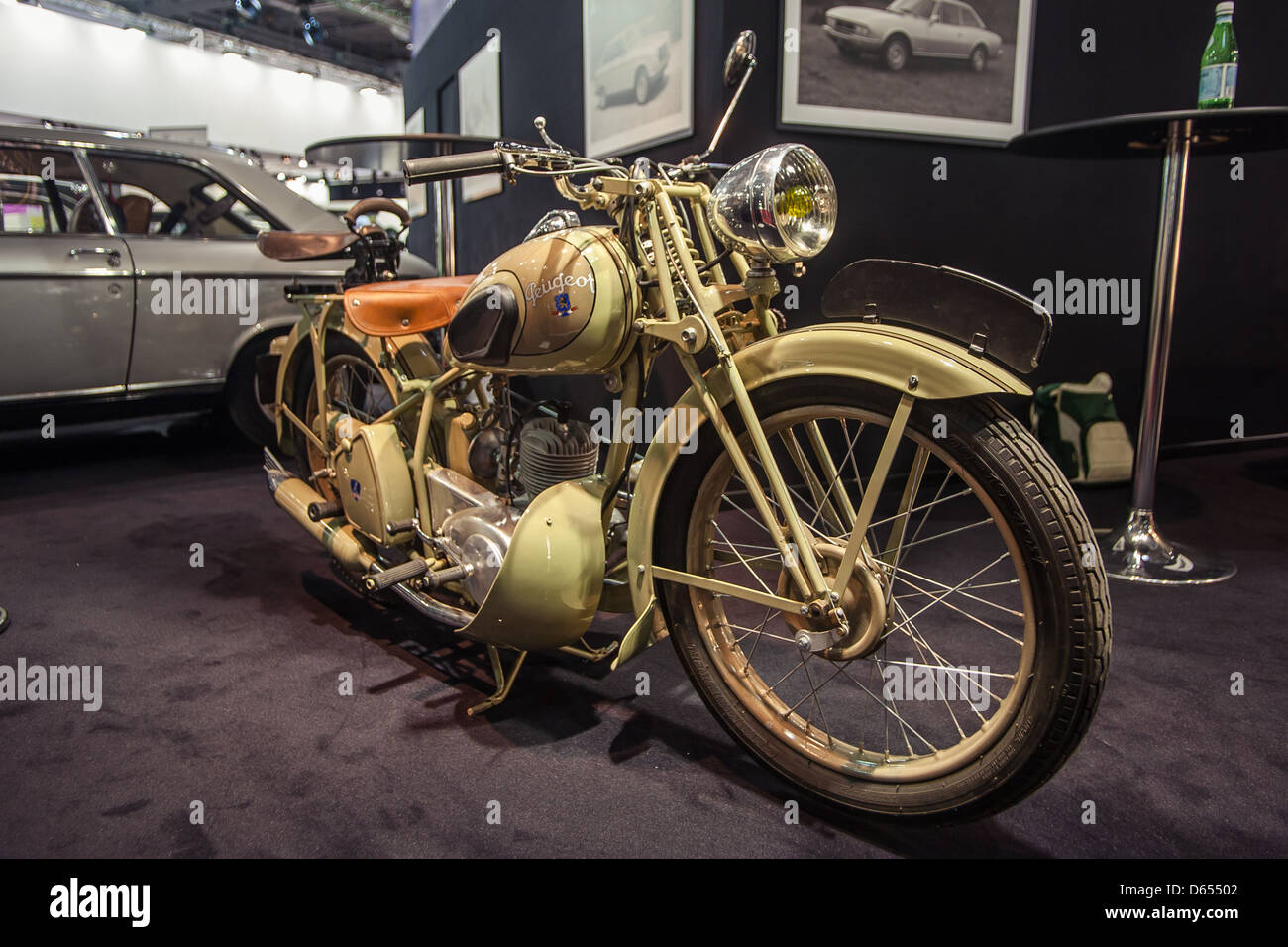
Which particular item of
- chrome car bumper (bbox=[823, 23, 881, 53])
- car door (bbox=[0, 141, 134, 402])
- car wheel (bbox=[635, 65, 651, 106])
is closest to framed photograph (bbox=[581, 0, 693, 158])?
car wheel (bbox=[635, 65, 651, 106])

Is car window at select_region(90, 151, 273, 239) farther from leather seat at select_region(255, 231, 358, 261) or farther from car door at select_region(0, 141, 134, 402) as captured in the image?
leather seat at select_region(255, 231, 358, 261)

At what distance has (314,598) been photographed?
2.35 metres

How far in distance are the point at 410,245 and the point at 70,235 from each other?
418 centimetres

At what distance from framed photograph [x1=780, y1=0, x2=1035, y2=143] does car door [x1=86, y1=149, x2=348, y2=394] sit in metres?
2.13

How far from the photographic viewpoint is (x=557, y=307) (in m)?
1.46

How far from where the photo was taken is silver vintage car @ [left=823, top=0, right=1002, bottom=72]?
9.45 feet

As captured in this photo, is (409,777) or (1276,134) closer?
(409,777)

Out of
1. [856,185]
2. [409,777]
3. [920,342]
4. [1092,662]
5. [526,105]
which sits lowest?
[409,777]

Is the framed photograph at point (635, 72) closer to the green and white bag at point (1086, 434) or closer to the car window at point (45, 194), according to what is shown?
the green and white bag at point (1086, 434)

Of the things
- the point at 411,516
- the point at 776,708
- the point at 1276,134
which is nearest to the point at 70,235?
the point at 411,516

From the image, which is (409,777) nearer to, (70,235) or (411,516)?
(411,516)

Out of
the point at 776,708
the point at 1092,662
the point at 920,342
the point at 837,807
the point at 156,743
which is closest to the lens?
the point at 1092,662

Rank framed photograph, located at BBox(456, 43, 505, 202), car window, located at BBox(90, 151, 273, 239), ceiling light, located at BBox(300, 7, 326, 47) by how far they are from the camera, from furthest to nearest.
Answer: ceiling light, located at BBox(300, 7, 326, 47)
framed photograph, located at BBox(456, 43, 505, 202)
car window, located at BBox(90, 151, 273, 239)

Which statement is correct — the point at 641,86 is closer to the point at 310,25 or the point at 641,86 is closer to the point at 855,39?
the point at 855,39
